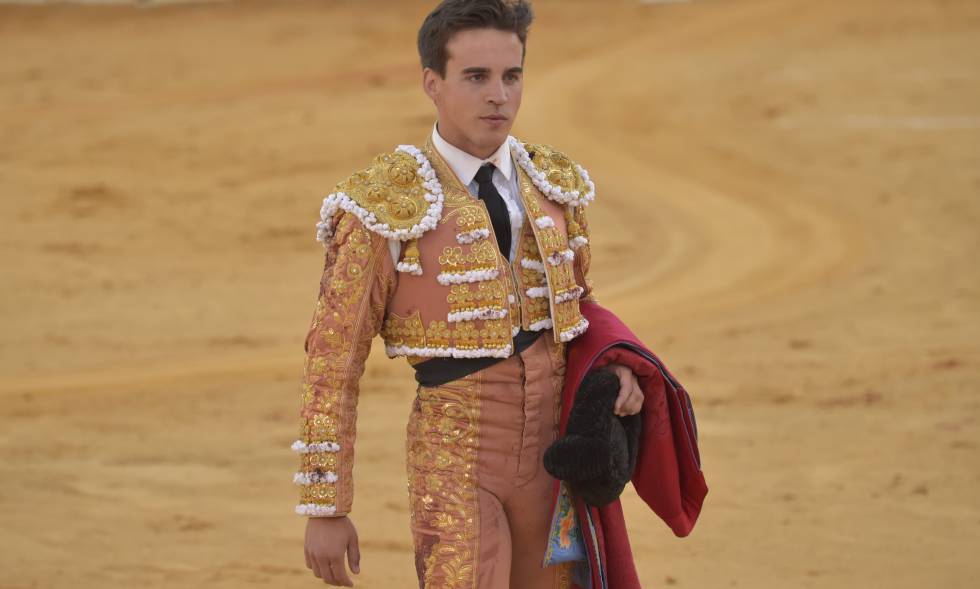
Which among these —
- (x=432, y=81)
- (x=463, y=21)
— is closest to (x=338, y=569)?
(x=432, y=81)

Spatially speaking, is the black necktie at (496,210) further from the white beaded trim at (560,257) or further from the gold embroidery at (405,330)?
the gold embroidery at (405,330)

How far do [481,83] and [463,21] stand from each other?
0.46 ft

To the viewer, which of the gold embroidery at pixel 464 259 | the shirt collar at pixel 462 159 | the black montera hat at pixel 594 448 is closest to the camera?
the black montera hat at pixel 594 448

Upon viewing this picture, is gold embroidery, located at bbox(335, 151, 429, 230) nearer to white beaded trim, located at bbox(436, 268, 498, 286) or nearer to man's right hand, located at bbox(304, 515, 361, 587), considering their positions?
white beaded trim, located at bbox(436, 268, 498, 286)

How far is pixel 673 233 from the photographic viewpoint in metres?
13.1

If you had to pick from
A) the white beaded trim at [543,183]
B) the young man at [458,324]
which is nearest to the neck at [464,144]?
the young man at [458,324]

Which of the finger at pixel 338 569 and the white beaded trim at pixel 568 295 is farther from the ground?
the white beaded trim at pixel 568 295

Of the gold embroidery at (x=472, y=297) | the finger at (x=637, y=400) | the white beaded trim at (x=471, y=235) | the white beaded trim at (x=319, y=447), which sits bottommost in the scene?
the white beaded trim at (x=319, y=447)

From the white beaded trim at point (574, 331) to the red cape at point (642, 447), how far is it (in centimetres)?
2

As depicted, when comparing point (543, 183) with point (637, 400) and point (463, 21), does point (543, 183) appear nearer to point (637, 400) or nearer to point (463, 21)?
point (463, 21)

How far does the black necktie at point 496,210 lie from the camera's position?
3.33m

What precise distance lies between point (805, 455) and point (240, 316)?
4.89m

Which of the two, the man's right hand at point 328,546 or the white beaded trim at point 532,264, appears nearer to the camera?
the man's right hand at point 328,546

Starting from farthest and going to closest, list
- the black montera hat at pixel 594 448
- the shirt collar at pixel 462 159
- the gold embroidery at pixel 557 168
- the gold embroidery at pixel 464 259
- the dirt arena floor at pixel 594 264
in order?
1. the dirt arena floor at pixel 594 264
2. the gold embroidery at pixel 557 168
3. the shirt collar at pixel 462 159
4. the gold embroidery at pixel 464 259
5. the black montera hat at pixel 594 448
